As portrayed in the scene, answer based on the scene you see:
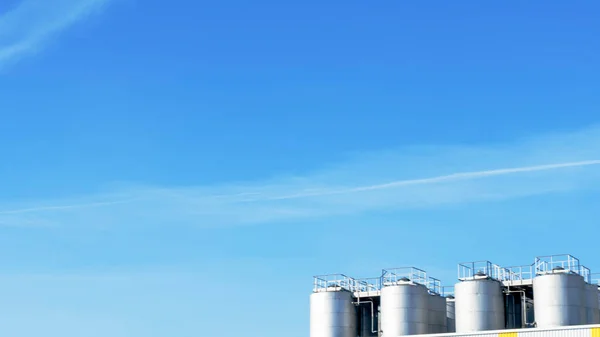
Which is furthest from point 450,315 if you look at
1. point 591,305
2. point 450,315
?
point 591,305

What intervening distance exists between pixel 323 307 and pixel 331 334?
2.05m

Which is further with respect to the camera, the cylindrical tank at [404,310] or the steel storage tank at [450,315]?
the steel storage tank at [450,315]

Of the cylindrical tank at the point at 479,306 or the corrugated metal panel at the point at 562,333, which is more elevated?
the cylindrical tank at the point at 479,306

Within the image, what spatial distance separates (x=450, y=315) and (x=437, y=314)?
5736mm

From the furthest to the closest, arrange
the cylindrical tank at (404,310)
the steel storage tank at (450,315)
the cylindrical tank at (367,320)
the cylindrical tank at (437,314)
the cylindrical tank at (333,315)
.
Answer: the steel storage tank at (450,315)
the cylindrical tank at (367,320)
the cylindrical tank at (333,315)
the cylindrical tank at (437,314)
the cylindrical tank at (404,310)

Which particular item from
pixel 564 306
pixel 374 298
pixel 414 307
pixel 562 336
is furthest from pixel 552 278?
pixel 374 298

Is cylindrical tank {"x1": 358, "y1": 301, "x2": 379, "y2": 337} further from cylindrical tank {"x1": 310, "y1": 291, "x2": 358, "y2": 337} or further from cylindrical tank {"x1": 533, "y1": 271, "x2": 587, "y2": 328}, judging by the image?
cylindrical tank {"x1": 533, "y1": 271, "x2": 587, "y2": 328}

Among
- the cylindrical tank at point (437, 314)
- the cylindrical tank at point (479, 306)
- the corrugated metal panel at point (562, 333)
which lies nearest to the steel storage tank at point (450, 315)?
the cylindrical tank at point (437, 314)

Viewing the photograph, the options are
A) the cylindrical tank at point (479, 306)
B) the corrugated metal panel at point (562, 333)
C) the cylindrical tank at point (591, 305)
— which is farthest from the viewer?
the cylindrical tank at point (479, 306)

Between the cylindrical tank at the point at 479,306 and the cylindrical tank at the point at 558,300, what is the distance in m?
2.91

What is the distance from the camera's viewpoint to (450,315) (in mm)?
70938

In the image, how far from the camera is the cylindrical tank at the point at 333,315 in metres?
66.6

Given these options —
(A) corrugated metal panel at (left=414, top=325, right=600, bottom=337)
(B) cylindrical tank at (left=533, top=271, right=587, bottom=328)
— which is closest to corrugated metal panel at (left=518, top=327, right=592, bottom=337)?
(A) corrugated metal panel at (left=414, top=325, right=600, bottom=337)

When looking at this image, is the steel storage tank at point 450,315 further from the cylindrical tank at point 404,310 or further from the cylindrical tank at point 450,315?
the cylindrical tank at point 404,310
